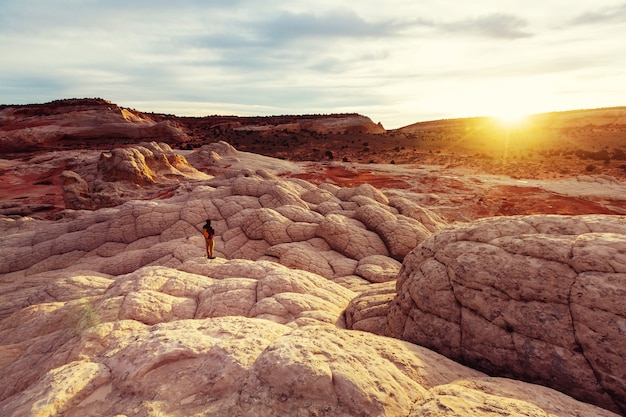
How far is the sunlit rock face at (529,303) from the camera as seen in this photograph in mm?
4352

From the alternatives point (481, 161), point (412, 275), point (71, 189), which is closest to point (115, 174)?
point (71, 189)

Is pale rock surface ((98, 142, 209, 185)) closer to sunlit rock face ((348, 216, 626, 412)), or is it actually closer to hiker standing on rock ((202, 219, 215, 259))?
hiker standing on rock ((202, 219, 215, 259))

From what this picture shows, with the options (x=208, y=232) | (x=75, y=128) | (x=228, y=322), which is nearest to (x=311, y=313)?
(x=228, y=322)

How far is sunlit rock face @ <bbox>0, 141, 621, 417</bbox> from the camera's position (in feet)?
12.1

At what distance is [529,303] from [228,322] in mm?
4269

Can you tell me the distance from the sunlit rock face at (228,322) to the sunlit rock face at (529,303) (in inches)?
12.3

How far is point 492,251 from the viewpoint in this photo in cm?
568

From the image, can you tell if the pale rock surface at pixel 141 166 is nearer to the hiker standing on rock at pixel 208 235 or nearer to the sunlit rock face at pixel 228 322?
the sunlit rock face at pixel 228 322

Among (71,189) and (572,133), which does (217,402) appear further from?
(572,133)

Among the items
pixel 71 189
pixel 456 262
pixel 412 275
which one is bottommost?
pixel 71 189

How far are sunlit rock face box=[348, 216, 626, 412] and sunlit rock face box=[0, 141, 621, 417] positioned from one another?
12.3 inches

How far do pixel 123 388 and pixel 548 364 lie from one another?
17.0 feet

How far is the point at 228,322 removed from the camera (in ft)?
16.7

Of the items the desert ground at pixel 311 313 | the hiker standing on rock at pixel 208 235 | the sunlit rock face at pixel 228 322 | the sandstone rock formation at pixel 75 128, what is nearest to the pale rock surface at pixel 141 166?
the desert ground at pixel 311 313
